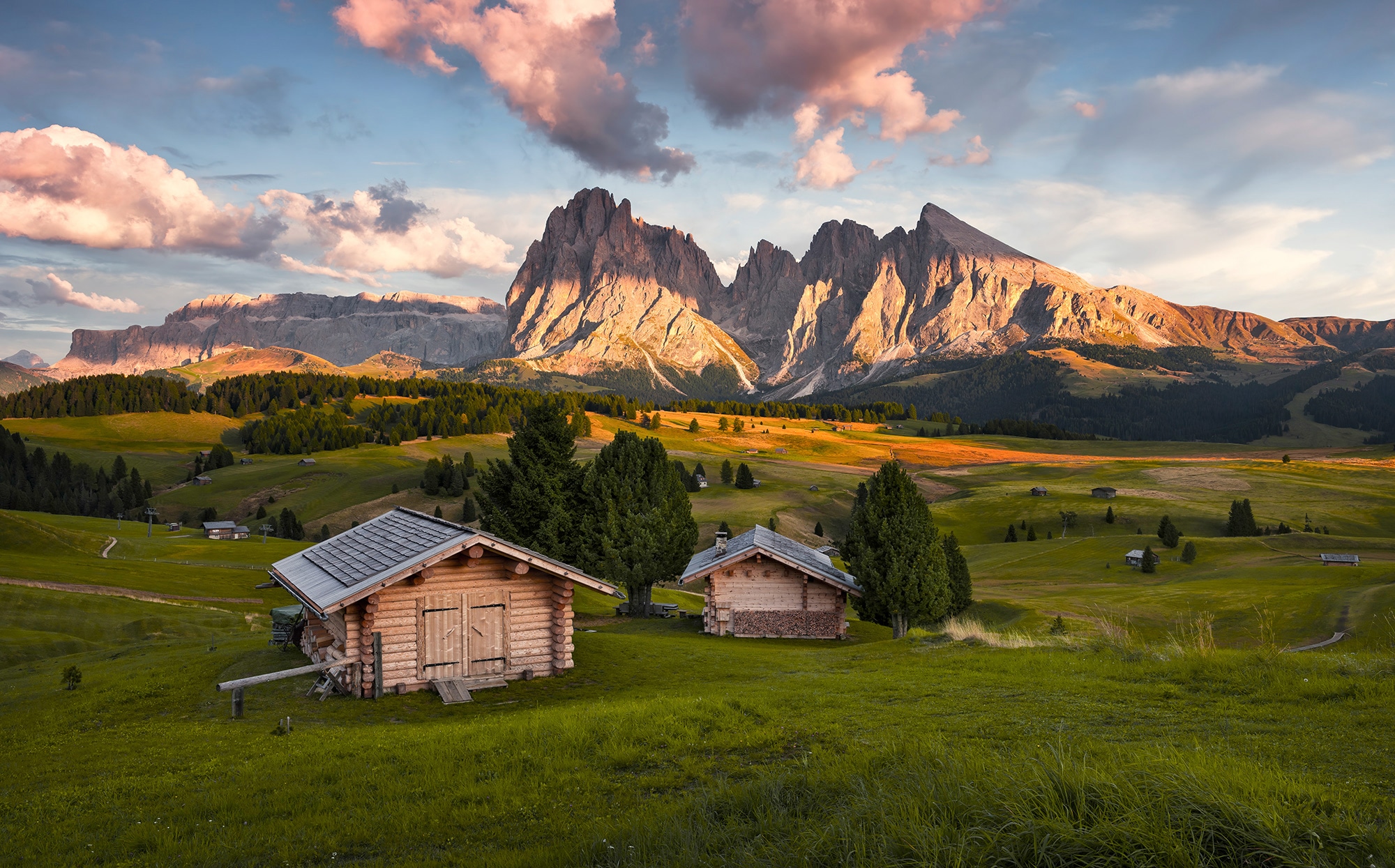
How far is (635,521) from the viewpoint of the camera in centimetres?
4581

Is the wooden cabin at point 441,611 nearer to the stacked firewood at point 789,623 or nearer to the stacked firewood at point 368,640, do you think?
the stacked firewood at point 368,640

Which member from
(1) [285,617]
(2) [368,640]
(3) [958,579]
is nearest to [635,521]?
(1) [285,617]

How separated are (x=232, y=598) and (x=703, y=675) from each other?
47317 mm

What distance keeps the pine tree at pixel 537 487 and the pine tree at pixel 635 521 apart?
123 centimetres

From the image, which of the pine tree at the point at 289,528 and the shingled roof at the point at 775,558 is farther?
the pine tree at the point at 289,528

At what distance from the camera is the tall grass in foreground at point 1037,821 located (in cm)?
491

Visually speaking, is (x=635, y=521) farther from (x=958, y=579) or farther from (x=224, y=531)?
(x=224, y=531)

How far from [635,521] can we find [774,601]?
1103 centimetres

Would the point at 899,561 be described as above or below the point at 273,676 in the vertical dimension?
below

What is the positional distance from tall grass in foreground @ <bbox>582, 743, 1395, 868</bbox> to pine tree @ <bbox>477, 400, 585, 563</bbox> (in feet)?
133

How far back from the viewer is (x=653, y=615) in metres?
47.1

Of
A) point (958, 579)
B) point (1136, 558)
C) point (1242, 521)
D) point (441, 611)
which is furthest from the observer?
point (1242, 521)

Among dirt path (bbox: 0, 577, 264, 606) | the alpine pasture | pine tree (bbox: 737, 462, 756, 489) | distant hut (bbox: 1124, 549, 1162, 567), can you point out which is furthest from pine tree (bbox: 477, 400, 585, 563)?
pine tree (bbox: 737, 462, 756, 489)

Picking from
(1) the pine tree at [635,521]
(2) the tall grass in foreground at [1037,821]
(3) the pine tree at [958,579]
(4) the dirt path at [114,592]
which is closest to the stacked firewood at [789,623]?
(1) the pine tree at [635,521]
